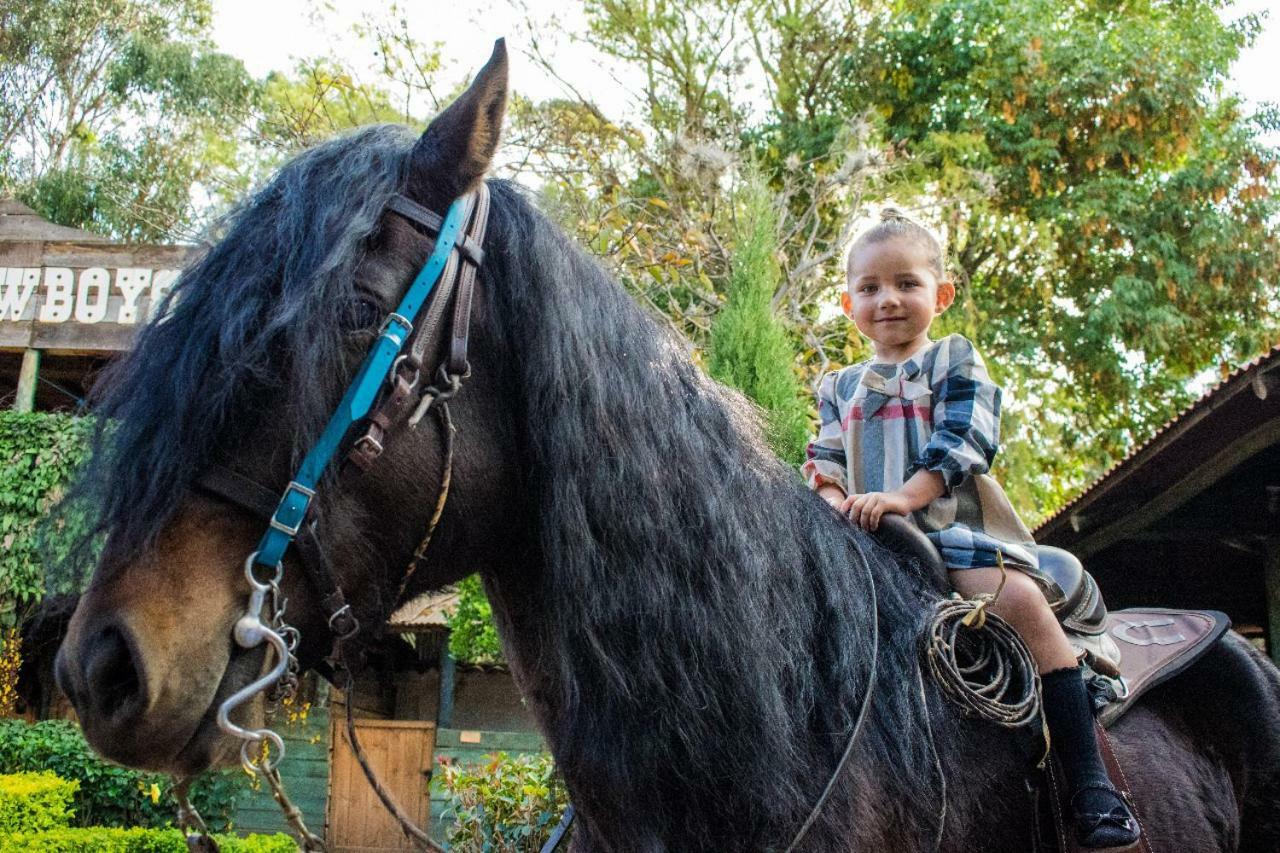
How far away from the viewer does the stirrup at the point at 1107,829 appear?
1978 millimetres

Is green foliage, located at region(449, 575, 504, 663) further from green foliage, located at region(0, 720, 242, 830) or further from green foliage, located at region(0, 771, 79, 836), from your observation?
green foliage, located at region(0, 771, 79, 836)

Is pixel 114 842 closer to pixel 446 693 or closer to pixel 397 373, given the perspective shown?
pixel 446 693

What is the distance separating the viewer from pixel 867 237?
8.78 feet

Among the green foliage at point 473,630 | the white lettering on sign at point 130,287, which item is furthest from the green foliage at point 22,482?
the green foliage at point 473,630

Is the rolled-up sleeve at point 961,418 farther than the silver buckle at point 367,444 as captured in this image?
Yes

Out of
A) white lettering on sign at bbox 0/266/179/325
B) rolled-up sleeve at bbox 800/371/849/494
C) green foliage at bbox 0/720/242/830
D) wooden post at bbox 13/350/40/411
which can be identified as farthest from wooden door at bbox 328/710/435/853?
rolled-up sleeve at bbox 800/371/849/494

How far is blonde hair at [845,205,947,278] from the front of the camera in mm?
2617

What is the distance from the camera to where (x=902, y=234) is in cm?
261

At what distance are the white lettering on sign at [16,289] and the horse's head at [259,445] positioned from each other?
17.1 metres

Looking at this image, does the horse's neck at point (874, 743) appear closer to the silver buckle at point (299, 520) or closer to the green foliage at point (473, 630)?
the silver buckle at point (299, 520)

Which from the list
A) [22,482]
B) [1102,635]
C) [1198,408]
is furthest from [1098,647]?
[22,482]

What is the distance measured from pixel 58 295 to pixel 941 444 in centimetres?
1722

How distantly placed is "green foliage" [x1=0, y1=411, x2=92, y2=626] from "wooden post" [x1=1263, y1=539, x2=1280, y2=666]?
13325 millimetres

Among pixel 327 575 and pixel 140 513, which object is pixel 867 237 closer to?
pixel 327 575
